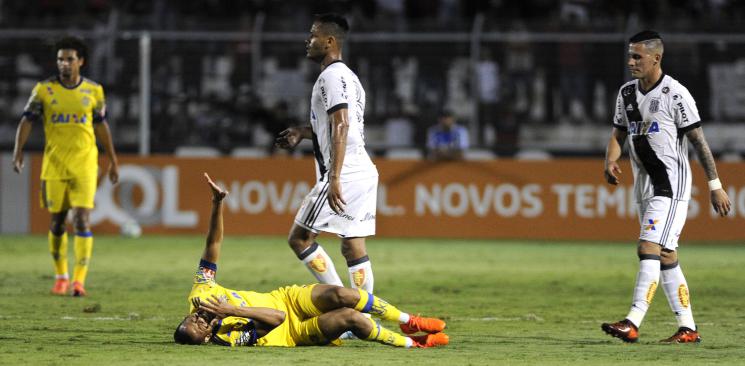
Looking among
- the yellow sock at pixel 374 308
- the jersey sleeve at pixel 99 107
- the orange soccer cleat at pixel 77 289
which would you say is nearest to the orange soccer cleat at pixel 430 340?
the yellow sock at pixel 374 308

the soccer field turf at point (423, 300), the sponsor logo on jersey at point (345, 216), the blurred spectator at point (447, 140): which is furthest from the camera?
the blurred spectator at point (447, 140)

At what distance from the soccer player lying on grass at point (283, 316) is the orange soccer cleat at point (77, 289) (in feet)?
13.4

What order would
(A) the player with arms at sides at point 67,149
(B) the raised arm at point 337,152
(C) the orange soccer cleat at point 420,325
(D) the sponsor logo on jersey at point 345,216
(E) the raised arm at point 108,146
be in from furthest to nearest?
(E) the raised arm at point 108,146, (A) the player with arms at sides at point 67,149, (D) the sponsor logo on jersey at point 345,216, (B) the raised arm at point 337,152, (C) the orange soccer cleat at point 420,325

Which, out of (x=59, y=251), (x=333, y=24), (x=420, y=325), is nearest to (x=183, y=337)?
(x=420, y=325)

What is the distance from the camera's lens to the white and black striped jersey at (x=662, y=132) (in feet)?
30.1

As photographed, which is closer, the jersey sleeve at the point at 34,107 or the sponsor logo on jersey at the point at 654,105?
the sponsor logo on jersey at the point at 654,105

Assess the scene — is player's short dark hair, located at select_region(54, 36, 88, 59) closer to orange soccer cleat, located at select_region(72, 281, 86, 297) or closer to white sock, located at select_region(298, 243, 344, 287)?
orange soccer cleat, located at select_region(72, 281, 86, 297)

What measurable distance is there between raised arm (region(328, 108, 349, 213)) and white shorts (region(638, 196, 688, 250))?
7.28ft

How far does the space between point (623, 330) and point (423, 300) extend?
12.0 ft

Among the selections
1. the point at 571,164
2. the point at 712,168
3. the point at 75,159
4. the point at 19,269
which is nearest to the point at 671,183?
the point at 712,168

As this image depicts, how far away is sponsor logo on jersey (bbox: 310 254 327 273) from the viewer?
9281 millimetres

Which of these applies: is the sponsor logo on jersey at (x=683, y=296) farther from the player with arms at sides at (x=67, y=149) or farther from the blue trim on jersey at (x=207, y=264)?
the player with arms at sides at (x=67, y=149)

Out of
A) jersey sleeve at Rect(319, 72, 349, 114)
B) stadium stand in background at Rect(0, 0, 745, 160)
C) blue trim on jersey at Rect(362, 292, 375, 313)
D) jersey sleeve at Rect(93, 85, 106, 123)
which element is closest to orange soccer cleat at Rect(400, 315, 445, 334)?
blue trim on jersey at Rect(362, 292, 375, 313)

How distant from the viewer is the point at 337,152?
28.8ft
